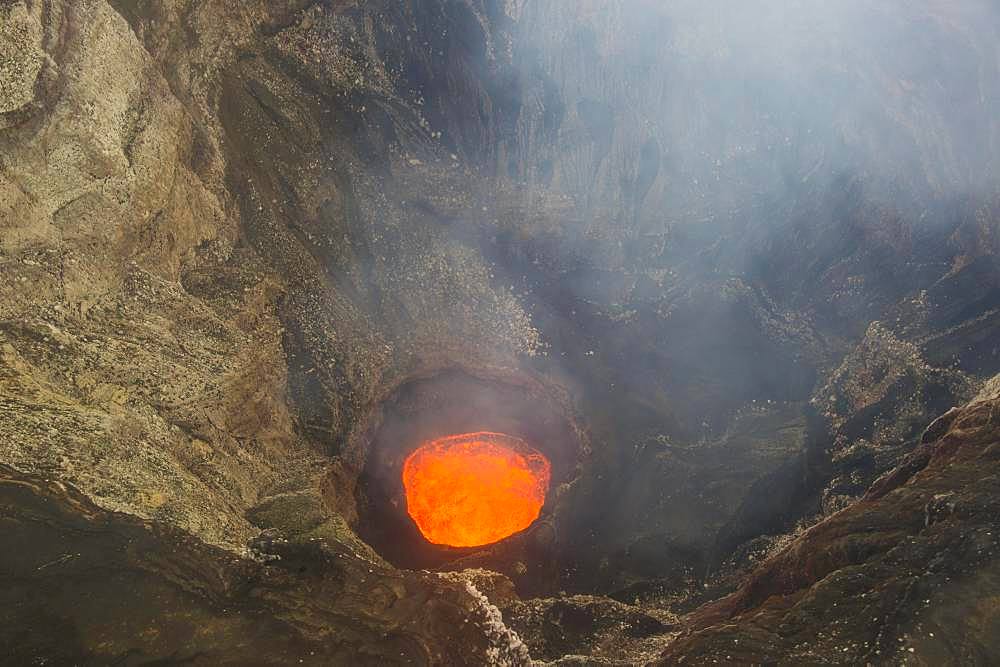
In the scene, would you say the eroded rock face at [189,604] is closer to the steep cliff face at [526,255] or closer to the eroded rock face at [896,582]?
the steep cliff face at [526,255]

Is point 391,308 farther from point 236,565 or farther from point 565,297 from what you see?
point 236,565

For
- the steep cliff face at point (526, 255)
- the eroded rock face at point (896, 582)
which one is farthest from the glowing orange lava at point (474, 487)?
the eroded rock face at point (896, 582)

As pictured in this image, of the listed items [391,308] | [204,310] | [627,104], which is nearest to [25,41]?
[204,310]

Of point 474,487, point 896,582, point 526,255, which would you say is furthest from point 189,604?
point 526,255

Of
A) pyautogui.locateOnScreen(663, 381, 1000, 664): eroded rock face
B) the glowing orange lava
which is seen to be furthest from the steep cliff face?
pyautogui.locateOnScreen(663, 381, 1000, 664): eroded rock face

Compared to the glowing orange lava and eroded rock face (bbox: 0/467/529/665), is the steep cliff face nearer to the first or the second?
the glowing orange lava

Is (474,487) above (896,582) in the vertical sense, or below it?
above

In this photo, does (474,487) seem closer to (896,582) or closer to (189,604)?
(189,604)
